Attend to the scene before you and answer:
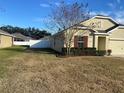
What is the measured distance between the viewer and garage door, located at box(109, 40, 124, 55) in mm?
28781

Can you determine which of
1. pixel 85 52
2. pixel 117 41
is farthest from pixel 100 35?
pixel 85 52

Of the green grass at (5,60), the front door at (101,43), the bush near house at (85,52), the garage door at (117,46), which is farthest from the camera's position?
the front door at (101,43)

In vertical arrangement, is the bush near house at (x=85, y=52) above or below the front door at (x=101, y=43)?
below

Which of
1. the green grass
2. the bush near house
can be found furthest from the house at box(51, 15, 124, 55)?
the green grass

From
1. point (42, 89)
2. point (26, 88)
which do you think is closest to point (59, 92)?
point (42, 89)

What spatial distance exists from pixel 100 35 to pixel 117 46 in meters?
3.12

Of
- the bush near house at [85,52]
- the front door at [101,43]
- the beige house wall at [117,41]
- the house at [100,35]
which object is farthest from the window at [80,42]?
the beige house wall at [117,41]

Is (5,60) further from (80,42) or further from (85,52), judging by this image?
(80,42)

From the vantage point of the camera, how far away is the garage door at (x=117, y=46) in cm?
2878

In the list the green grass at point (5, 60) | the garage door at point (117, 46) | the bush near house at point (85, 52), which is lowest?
the green grass at point (5, 60)

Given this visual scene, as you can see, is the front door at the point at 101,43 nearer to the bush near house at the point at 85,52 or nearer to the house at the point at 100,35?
the house at the point at 100,35

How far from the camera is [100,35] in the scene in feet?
91.7

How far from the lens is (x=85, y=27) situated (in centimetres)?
2747

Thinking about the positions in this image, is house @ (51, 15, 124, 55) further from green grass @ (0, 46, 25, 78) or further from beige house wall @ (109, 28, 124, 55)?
green grass @ (0, 46, 25, 78)
